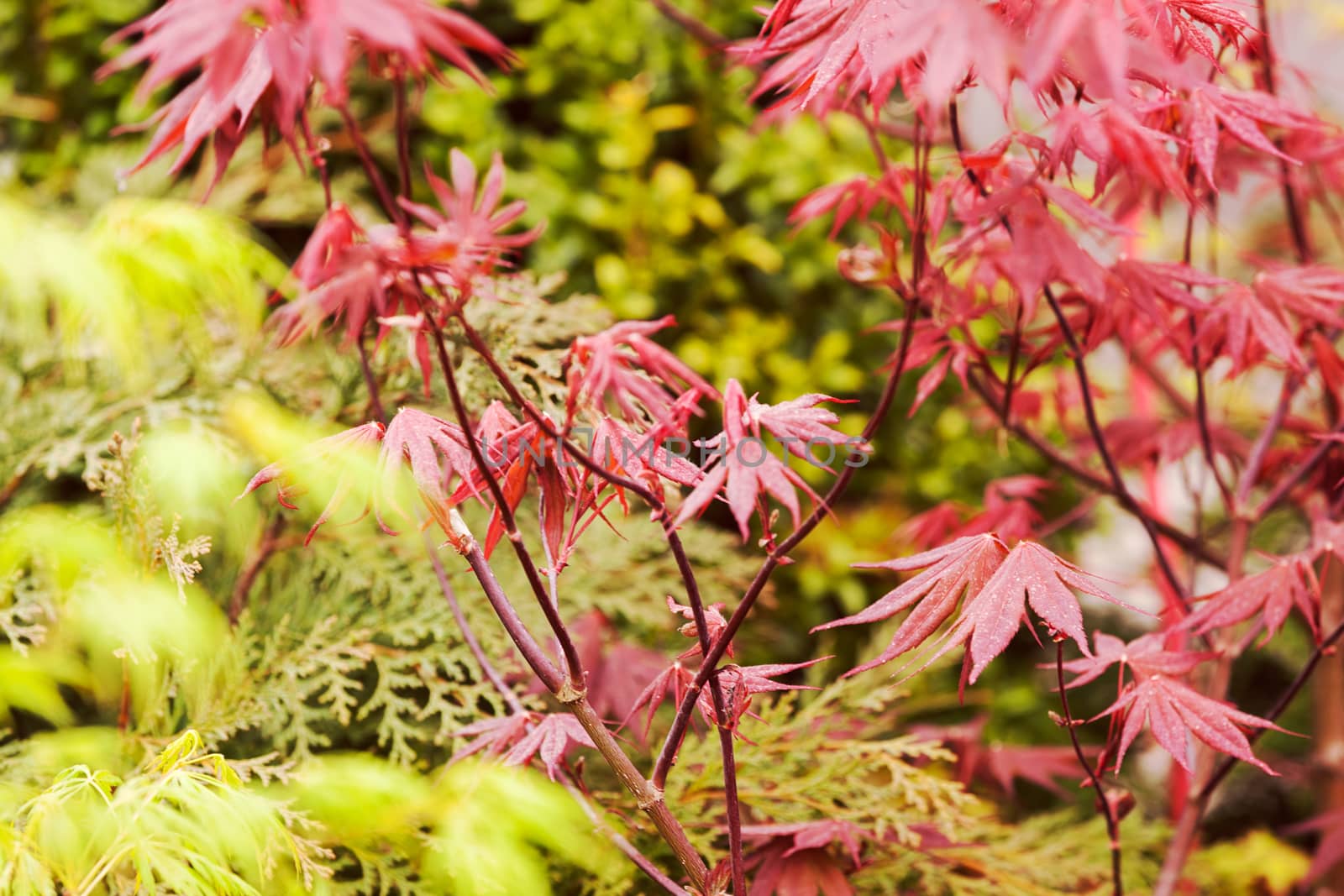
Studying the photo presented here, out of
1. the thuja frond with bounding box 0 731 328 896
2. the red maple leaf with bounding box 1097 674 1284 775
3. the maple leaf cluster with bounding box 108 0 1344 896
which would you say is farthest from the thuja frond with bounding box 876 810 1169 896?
the thuja frond with bounding box 0 731 328 896

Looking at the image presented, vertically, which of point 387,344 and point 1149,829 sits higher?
point 387,344

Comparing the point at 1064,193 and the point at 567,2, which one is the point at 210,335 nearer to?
the point at 567,2

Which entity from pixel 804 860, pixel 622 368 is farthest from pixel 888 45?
pixel 804 860

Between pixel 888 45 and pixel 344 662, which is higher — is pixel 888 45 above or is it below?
above

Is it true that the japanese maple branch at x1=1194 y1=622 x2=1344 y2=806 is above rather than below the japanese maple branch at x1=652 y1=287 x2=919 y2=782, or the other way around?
below

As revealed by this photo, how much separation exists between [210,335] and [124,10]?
77cm

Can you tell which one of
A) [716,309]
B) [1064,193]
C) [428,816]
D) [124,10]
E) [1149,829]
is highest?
[124,10]

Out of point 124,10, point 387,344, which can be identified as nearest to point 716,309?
point 387,344

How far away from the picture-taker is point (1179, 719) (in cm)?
74

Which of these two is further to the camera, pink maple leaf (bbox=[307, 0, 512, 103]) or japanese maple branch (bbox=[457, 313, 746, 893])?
japanese maple branch (bbox=[457, 313, 746, 893])

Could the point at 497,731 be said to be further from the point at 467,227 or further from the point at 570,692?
the point at 467,227

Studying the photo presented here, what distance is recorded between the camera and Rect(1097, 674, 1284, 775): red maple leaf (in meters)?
0.72

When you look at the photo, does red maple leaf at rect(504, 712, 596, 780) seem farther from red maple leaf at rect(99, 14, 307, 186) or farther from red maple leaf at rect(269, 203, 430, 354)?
red maple leaf at rect(99, 14, 307, 186)

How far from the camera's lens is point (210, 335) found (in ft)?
4.36
